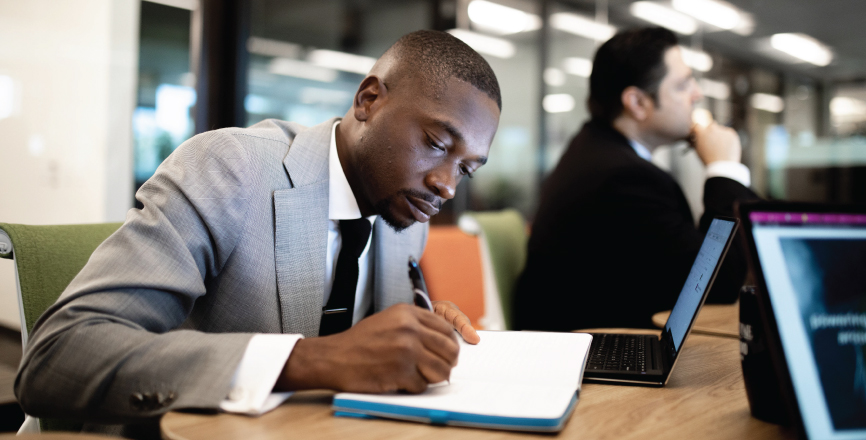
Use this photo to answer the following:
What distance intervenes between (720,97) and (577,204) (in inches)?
124

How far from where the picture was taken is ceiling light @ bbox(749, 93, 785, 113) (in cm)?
389

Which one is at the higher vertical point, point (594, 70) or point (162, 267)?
point (594, 70)

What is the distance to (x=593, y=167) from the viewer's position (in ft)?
6.64

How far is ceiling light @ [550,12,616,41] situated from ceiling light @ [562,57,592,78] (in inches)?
8.5

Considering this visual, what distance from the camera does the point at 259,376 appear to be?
2.50 feet

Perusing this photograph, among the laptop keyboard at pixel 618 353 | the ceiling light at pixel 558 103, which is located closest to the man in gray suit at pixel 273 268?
the laptop keyboard at pixel 618 353

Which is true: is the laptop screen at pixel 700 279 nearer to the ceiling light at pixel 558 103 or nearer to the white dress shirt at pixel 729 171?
the white dress shirt at pixel 729 171

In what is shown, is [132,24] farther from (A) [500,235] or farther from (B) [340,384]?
(B) [340,384]

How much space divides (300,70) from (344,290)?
8.36 feet

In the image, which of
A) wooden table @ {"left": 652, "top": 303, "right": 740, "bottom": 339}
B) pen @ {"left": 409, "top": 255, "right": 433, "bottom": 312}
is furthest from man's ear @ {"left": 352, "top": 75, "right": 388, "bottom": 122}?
wooden table @ {"left": 652, "top": 303, "right": 740, "bottom": 339}

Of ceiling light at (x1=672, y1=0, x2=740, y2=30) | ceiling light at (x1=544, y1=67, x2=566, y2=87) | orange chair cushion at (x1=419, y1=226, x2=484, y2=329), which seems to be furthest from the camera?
ceiling light at (x1=544, y1=67, x2=566, y2=87)

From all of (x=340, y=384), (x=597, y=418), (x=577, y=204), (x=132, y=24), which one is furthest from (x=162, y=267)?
(x=132, y=24)

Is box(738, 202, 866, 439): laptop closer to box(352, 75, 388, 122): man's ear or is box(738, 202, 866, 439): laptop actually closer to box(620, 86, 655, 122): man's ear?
box(352, 75, 388, 122): man's ear

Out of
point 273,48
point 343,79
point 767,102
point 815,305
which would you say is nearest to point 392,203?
point 815,305
